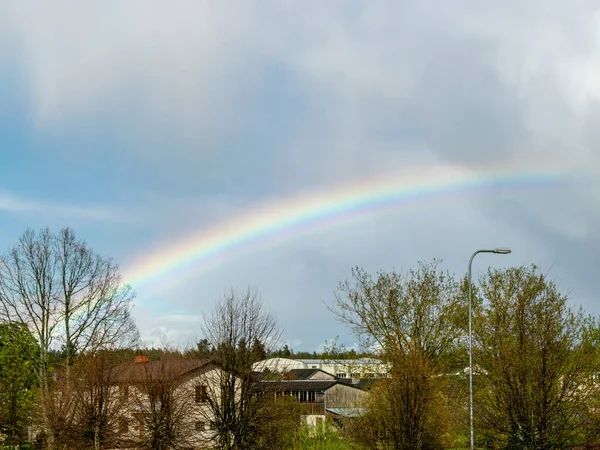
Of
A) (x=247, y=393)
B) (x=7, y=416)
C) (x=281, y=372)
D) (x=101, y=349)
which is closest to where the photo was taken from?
(x=247, y=393)

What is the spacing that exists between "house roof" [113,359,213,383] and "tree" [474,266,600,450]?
13012mm

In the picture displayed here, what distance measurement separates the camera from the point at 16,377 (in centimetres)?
4569

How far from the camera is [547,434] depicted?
2333cm

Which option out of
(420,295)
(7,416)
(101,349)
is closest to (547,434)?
(420,295)

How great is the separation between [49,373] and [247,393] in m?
26.6

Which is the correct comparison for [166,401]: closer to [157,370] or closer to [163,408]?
[163,408]

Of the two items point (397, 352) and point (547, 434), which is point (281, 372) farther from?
point (547, 434)

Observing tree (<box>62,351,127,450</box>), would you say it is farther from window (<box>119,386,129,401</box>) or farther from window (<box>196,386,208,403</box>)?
window (<box>196,386,208,403</box>)

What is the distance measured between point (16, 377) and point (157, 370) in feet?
63.8

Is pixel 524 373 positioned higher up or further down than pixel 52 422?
higher up

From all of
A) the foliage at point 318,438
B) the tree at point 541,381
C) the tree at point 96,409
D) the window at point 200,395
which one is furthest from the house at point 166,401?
the tree at point 541,381

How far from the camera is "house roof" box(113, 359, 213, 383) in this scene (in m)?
31.1

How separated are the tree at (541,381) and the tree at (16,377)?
30.2 meters

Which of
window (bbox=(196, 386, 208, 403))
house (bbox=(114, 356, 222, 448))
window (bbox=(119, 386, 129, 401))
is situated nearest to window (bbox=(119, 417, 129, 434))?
house (bbox=(114, 356, 222, 448))
